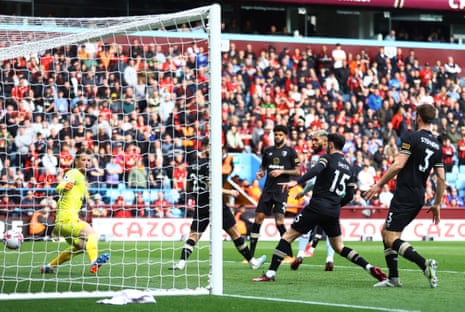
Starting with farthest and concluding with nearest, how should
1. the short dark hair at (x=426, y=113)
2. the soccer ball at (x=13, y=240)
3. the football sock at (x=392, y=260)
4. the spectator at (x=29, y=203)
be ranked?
the spectator at (x=29, y=203), the soccer ball at (x=13, y=240), the football sock at (x=392, y=260), the short dark hair at (x=426, y=113)

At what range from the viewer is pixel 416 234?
28984mm

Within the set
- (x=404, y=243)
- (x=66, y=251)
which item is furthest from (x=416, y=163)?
(x=66, y=251)

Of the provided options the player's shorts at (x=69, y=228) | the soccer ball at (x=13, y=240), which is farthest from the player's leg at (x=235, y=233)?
the soccer ball at (x=13, y=240)

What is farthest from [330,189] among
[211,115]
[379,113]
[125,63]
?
[379,113]

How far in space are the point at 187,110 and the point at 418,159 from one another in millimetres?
10961

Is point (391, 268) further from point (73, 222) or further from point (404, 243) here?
point (73, 222)

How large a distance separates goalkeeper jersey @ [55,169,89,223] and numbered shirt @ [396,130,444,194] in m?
4.74

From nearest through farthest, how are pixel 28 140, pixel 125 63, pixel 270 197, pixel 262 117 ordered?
1. pixel 270 197
2. pixel 28 140
3. pixel 125 63
4. pixel 262 117

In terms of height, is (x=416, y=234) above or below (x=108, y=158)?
below

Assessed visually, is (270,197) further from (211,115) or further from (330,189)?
(211,115)

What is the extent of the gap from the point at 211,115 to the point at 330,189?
2322 millimetres

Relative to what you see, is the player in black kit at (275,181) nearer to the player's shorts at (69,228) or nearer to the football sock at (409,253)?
the player's shorts at (69,228)

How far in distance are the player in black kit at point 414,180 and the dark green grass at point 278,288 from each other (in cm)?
44

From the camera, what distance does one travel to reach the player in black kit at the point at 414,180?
11.8m
